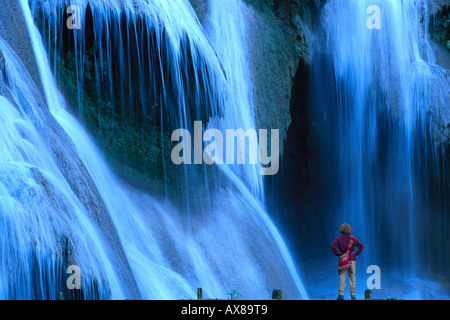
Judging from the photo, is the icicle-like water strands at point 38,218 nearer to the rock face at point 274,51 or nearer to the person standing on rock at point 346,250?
the person standing on rock at point 346,250

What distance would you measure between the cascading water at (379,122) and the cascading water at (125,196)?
8.90 ft

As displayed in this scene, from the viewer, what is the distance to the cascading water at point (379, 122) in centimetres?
1661

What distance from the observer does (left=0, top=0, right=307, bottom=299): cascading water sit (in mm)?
8320

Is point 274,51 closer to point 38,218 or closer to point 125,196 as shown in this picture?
point 125,196

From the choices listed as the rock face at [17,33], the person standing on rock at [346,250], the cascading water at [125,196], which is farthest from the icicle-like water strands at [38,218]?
the person standing on rock at [346,250]

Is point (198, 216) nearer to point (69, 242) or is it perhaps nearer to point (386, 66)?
point (69, 242)

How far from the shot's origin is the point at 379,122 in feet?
55.0

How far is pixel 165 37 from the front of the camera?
1218 cm

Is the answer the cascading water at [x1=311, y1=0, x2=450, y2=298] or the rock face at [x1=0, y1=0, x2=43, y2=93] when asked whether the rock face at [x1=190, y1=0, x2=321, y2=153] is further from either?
the rock face at [x1=0, y1=0, x2=43, y2=93]

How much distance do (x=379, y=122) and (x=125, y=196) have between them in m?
6.63

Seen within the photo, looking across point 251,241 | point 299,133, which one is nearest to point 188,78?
point 251,241

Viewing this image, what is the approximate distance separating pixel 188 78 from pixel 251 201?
2.44m

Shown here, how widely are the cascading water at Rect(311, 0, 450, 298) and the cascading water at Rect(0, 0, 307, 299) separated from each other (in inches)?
107
